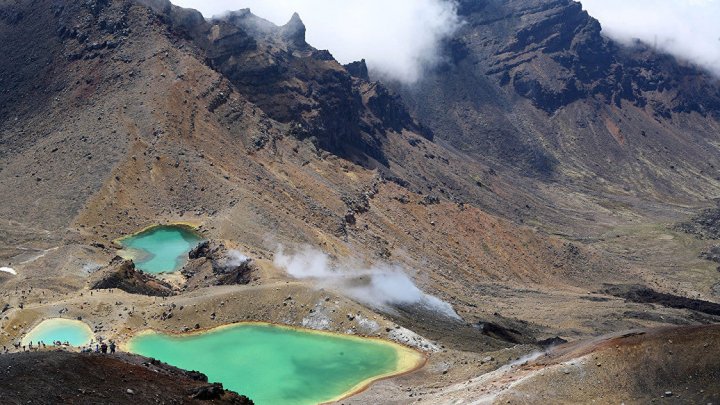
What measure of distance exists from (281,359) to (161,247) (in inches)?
2138

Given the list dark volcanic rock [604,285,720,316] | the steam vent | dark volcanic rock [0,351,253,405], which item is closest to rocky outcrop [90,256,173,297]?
the steam vent

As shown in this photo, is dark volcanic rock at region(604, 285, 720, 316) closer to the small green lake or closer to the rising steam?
the rising steam

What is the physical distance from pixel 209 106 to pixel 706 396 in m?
133

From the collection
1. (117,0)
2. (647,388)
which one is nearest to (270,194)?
(117,0)

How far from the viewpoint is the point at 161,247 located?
410 ft

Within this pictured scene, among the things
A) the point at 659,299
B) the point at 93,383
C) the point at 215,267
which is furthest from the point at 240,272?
the point at 659,299

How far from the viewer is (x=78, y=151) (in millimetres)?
146875

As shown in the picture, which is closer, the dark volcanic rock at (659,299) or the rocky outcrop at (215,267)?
the rocky outcrop at (215,267)

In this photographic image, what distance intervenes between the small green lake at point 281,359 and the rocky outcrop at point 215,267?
67.9 ft

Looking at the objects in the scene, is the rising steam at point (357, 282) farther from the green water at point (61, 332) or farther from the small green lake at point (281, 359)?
the green water at point (61, 332)

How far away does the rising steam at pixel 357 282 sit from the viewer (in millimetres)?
93938

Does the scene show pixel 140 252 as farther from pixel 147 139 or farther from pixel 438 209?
pixel 438 209

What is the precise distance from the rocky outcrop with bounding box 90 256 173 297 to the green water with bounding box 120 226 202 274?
11996 mm

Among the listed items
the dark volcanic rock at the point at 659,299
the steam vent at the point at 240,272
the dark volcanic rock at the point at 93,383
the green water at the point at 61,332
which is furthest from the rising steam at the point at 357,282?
the dark volcanic rock at the point at 659,299
